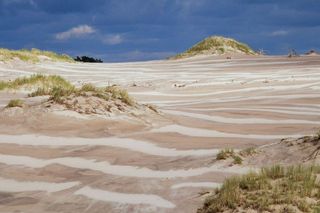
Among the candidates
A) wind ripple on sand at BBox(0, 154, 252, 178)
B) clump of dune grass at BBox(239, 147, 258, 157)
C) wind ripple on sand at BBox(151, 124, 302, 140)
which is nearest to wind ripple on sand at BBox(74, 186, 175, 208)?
wind ripple on sand at BBox(0, 154, 252, 178)

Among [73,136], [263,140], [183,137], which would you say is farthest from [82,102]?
[263,140]

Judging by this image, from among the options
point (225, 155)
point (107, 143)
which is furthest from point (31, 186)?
point (225, 155)

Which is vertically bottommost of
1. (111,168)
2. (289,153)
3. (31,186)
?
(31,186)

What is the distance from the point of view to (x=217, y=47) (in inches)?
1703

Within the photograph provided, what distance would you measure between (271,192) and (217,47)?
3666 centimetres

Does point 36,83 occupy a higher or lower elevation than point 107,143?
higher

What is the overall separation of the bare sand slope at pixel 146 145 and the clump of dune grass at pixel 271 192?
58 cm

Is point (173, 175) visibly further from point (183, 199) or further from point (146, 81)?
point (146, 81)

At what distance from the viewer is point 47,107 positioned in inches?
570

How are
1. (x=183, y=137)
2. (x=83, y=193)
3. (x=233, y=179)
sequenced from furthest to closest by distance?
(x=183, y=137) < (x=83, y=193) < (x=233, y=179)

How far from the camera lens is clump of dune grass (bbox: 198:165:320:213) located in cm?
674

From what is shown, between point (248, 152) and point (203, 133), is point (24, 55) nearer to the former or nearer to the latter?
point (203, 133)

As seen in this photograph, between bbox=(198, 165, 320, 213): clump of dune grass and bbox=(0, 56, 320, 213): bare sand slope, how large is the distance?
1.89ft

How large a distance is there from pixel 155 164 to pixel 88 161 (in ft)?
4.39
